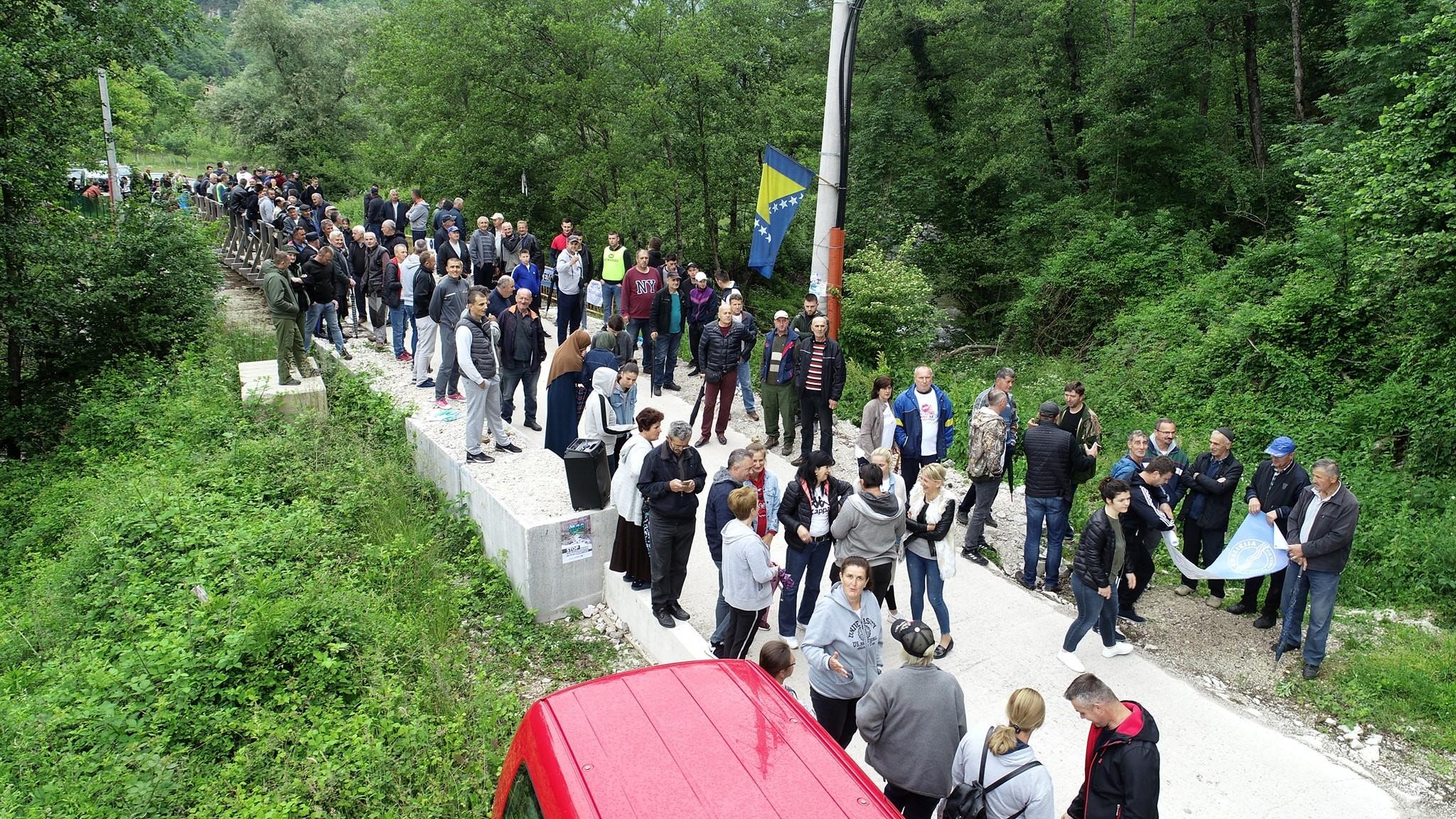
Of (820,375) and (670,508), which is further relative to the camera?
(820,375)

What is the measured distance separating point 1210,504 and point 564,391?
6081mm

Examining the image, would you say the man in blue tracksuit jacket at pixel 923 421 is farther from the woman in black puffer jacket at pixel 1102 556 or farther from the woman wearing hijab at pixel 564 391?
the woman wearing hijab at pixel 564 391

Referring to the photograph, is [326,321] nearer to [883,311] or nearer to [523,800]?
[883,311]

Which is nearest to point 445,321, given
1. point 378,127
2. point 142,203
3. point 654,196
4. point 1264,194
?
point 142,203

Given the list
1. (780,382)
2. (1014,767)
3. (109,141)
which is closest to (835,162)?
(780,382)

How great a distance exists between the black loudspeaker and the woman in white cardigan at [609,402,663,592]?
0.15 m

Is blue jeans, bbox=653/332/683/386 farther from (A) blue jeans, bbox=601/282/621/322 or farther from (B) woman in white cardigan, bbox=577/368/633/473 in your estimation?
(B) woman in white cardigan, bbox=577/368/633/473

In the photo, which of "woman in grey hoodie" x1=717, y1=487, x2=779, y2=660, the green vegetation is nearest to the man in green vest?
the green vegetation

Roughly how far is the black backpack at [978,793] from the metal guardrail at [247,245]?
693 inches

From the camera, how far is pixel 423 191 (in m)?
23.0

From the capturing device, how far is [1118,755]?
4.10 metres

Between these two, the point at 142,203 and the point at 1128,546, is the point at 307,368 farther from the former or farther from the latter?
the point at 1128,546

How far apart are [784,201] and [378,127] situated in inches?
1051

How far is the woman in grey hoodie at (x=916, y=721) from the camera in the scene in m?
4.32
